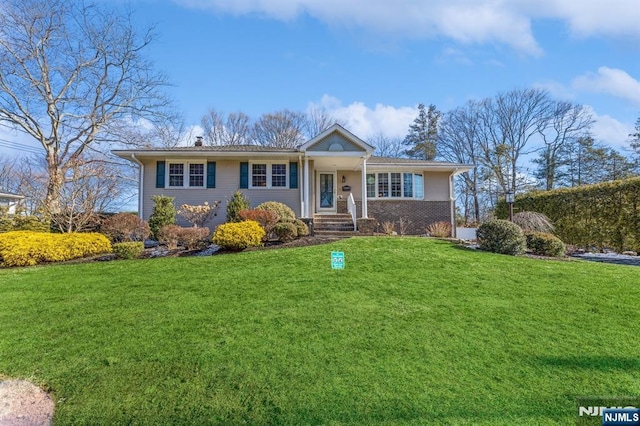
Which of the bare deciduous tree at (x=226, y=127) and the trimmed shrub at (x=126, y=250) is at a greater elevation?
the bare deciduous tree at (x=226, y=127)

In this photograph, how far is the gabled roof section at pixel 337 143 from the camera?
563 inches

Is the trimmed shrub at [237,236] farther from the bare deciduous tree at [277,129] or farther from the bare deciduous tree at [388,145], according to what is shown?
the bare deciduous tree at [388,145]

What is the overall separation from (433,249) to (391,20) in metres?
7.28

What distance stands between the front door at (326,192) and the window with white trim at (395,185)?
1.87m

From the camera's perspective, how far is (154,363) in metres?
3.80

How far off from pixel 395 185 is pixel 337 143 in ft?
15.3

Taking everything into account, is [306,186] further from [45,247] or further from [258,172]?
[45,247]

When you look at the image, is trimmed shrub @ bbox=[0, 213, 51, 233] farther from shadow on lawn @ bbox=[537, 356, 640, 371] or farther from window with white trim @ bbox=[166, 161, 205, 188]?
shadow on lawn @ bbox=[537, 356, 640, 371]

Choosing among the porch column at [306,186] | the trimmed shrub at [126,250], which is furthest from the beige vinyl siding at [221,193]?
the trimmed shrub at [126,250]

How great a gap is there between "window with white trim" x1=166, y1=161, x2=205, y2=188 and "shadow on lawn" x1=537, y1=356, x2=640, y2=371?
13604 millimetres

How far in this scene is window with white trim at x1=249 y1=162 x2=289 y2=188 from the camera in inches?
593

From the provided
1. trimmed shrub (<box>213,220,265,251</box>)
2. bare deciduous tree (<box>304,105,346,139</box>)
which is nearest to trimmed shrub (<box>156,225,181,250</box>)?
trimmed shrub (<box>213,220,265,251</box>)

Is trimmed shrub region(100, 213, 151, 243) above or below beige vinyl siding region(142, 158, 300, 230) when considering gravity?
below

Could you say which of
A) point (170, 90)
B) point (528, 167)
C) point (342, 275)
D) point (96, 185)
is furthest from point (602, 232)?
point (170, 90)
